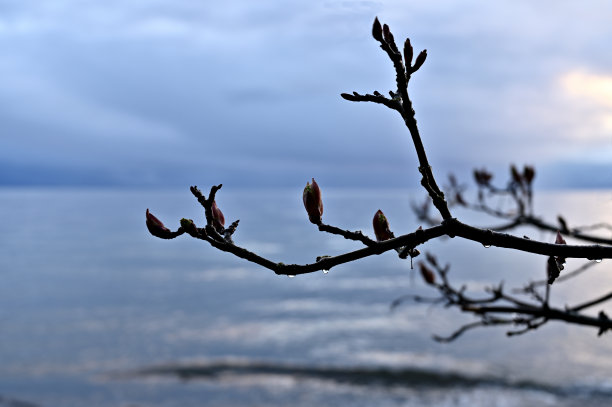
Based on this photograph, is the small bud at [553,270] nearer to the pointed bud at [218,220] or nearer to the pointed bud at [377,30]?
the pointed bud at [377,30]

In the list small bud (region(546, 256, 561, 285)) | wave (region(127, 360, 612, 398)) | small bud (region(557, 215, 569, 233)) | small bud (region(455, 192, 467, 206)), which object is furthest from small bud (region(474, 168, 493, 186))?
wave (region(127, 360, 612, 398))

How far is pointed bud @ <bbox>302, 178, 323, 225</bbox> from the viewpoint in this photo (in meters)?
1.62

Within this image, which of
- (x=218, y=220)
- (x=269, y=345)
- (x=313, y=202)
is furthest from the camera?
(x=269, y=345)

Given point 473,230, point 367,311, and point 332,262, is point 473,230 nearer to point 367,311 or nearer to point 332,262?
point 332,262

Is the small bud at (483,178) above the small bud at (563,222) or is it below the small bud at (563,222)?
above

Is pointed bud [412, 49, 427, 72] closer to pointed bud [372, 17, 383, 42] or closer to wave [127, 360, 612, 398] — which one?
pointed bud [372, 17, 383, 42]

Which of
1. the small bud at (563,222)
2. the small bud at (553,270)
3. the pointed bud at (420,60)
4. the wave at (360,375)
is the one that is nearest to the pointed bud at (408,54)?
the pointed bud at (420,60)

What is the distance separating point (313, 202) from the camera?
1.63 metres

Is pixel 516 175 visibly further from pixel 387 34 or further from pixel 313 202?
pixel 387 34

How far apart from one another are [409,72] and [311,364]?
83.3 ft

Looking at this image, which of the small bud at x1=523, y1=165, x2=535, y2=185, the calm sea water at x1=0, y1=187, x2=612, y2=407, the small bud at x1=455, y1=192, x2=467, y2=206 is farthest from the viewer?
the calm sea water at x1=0, y1=187, x2=612, y2=407

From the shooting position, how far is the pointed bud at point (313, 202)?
1.62 metres

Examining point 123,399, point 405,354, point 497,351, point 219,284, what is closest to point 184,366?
point 123,399

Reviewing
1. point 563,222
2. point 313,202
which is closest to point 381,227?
point 313,202
